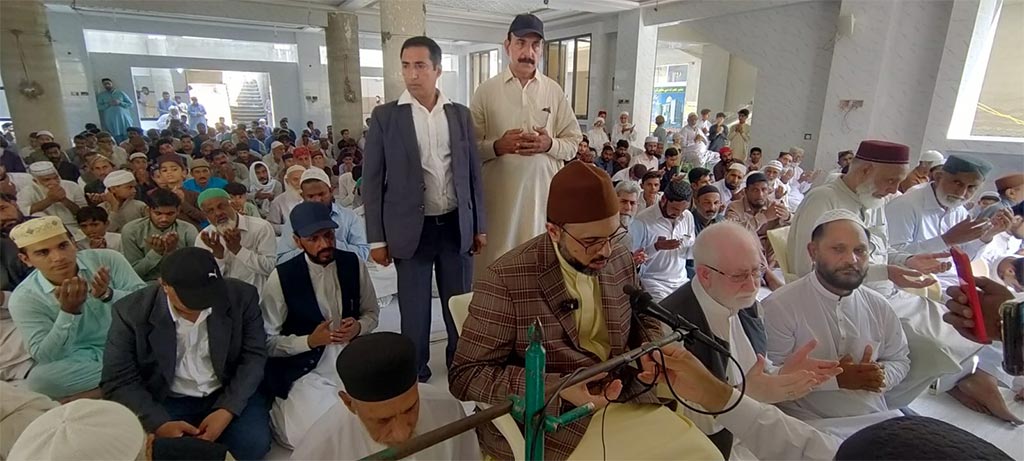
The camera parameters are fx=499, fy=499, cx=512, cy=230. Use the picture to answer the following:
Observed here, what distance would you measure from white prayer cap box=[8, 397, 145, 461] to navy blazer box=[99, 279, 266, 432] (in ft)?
2.29

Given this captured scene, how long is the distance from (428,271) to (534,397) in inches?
65.8

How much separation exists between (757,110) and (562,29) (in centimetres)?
573

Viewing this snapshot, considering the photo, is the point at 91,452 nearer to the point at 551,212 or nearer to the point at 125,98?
the point at 551,212

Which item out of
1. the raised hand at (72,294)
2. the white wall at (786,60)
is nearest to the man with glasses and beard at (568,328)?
the raised hand at (72,294)

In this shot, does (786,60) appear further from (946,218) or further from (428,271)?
(428,271)

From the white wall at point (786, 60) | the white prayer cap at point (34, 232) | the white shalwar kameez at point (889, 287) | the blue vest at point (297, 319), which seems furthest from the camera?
the white wall at point (786, 60)

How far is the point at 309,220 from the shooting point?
7.66 feet

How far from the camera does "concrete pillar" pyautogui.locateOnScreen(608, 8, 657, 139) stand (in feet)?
33.9

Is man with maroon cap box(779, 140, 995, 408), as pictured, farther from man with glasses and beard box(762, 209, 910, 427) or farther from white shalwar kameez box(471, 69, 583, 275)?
white shalwar kameez box(471, 69, 583, 275)

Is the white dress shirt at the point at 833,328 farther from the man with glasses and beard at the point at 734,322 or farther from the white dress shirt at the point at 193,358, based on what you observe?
the white dress shirt at the point at 193,358

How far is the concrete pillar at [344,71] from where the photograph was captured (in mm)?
10172

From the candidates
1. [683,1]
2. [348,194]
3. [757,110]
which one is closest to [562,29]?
[683,1]

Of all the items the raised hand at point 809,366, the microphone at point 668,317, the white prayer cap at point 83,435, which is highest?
the microphone at point 668,317

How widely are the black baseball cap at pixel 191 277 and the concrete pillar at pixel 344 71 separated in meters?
8.81
